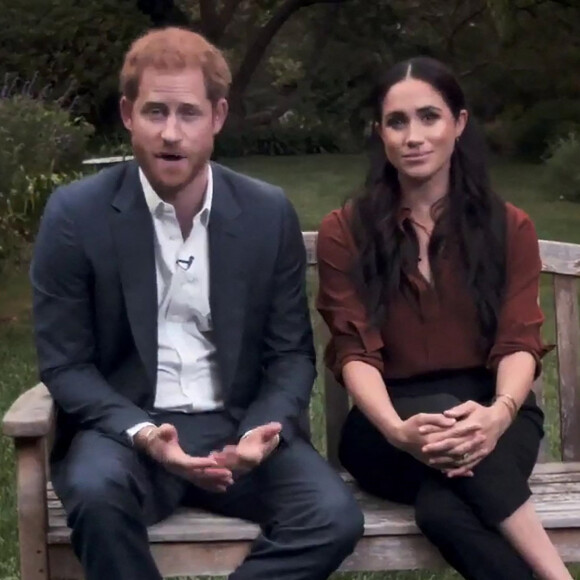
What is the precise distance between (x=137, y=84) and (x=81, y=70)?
23.3 meters

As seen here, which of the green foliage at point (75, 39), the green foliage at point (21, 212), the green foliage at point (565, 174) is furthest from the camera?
the green foliage at point (75, 39)

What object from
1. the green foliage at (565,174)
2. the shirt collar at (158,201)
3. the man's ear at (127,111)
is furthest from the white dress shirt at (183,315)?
the green foliage at (565,174)

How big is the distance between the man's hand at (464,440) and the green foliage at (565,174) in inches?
632

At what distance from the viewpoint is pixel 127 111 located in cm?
350

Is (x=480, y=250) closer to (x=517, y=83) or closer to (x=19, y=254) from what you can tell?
(x=19, y=254)

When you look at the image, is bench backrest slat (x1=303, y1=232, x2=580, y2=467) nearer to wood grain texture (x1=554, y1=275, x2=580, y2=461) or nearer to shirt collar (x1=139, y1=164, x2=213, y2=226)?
wood grain texture (x1=554, y1=275, x2=580, y2=461)

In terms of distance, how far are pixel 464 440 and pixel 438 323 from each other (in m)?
0.46

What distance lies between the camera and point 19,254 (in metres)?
9.60

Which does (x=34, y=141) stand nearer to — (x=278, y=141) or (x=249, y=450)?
(x=249, y=450)

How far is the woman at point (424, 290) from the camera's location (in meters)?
3.56

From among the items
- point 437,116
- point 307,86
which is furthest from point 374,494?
point 307,86

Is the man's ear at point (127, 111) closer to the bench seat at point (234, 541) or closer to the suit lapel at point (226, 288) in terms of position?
the suit lapel at point (226, 288)

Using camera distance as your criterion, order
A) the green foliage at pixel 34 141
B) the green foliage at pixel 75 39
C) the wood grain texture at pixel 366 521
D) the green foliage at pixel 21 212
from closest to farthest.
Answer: the wood grain texture at pixel 366 521, the green foliage at pixel 21 212, the green foliage at pixel 34 141, the green foliage at pixel 75 39

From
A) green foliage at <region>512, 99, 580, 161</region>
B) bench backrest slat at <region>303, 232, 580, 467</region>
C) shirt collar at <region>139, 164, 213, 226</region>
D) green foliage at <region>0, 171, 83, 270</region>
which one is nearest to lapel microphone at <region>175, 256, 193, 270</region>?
shirt collar at <region>139, 164, 213, 226</region>
